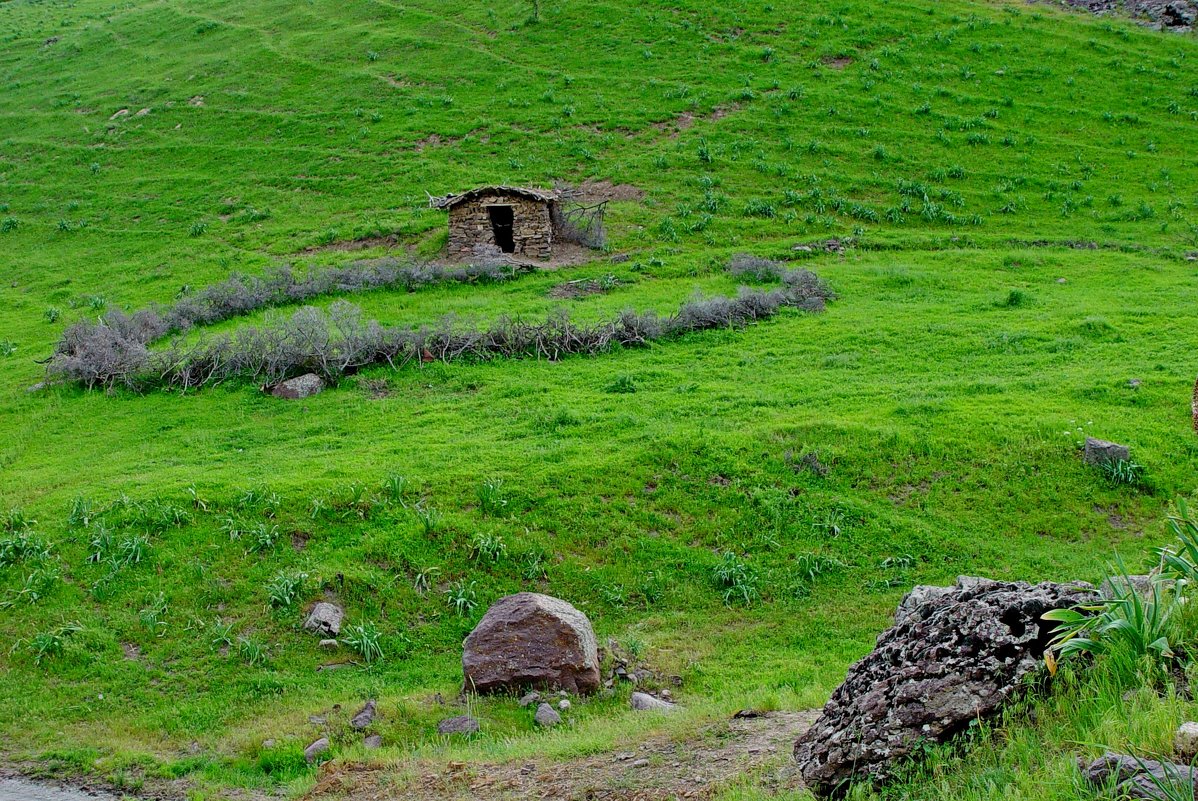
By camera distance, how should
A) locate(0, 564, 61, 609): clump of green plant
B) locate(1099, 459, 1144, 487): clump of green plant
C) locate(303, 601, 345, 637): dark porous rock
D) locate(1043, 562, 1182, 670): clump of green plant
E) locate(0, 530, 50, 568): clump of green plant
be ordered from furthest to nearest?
locate(1099, 459, 1144, 487): clump of green plant
locate(0, 530, 50, 568): clump of green plant
locate(0, 564, 61, 609): clump of green plant
locate(303, 601, 345, 637): dark porous rock
locate(1043, 562, 1182, 670): clump of green plant

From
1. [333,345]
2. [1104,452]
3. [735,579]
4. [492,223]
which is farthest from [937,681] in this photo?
[492,223]

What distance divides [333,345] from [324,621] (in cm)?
1075

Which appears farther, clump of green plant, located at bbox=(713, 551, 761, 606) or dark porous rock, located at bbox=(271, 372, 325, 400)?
dark porous rock, located at bbox=(271, 372, 325, 400)

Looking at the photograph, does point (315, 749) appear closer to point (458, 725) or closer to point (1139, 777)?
point (458, 725)

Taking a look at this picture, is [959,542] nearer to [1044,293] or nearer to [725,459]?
[725,459]

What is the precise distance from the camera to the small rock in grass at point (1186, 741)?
5.08m

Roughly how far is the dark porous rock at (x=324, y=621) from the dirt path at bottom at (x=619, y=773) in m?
3.60

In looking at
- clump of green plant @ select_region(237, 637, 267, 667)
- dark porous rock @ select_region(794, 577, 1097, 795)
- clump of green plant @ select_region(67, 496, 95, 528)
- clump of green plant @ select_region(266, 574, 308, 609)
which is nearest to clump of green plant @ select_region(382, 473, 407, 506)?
clump of green plant @ select_region(266, 574, 308, 609)

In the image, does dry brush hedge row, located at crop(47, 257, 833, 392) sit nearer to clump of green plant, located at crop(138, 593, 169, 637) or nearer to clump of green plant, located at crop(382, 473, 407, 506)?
clump of green plant, located at crop(382, 473, 407, 506)

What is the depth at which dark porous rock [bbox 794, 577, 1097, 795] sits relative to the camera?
6531mm

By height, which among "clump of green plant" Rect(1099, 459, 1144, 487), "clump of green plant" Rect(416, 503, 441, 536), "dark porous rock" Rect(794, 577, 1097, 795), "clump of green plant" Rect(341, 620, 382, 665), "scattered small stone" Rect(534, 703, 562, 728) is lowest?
"clump of green plant" Rect(341, 620, 382, 665)

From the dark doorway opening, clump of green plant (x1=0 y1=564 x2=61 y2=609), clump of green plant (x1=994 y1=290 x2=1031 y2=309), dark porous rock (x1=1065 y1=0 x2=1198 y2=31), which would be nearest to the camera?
clump of green plant (x1=0 y1=564 x2=61 y2=609)

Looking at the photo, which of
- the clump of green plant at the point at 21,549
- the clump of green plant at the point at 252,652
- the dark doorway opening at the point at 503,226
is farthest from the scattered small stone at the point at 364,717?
the dark doorway opening at the point at 503,226

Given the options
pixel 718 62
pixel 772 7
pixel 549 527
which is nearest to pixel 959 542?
pixel 549 527
